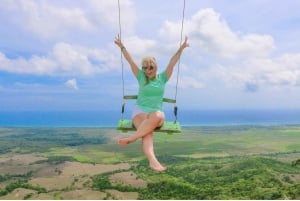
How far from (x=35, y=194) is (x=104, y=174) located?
1057cm

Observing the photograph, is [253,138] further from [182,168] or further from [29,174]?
[29,174]

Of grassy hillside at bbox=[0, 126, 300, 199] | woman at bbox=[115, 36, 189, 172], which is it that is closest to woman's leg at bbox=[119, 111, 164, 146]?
woman at bbox=[115, 36, 189, 172]

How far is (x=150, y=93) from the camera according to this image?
14.0 ft

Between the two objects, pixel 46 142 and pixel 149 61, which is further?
pixel 46 142

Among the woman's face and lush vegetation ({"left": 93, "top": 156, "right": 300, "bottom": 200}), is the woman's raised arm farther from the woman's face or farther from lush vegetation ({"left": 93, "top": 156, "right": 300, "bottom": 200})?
lush vegetation ({"left": 93, "top": 156, "right": 300, "bottom": 200})

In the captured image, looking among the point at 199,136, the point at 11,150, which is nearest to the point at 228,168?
the point at 11,150

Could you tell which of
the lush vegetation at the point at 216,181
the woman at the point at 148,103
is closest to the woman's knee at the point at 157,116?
the woman at the point at 148,103

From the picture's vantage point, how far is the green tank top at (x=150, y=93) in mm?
4227

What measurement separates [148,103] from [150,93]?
0.34ft

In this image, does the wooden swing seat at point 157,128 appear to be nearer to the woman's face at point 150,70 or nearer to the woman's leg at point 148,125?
the woman's leg at point 148,125

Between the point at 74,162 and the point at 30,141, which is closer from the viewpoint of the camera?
the point at 74,162

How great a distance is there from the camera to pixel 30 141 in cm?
9600

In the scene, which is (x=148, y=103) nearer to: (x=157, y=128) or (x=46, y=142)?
Answer: (x=157, y=128)

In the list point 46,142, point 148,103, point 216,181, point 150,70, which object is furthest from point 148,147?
point 46,142
